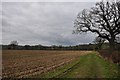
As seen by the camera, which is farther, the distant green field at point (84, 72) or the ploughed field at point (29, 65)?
the ploughed field at point (29, 65)

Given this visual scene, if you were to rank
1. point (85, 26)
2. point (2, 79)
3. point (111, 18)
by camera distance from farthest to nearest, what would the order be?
point (85, 26)
point (111, 18)
point (2, 79)

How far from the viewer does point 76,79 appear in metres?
13.1

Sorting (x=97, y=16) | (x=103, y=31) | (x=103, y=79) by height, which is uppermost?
(x=97, y=16)

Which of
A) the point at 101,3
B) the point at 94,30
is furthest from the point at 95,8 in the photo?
the point at 94,30

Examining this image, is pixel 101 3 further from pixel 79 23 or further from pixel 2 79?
pixel 2 79

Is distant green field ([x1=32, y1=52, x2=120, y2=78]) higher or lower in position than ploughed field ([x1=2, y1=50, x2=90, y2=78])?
lower

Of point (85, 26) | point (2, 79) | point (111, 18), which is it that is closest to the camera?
point (2, 79)

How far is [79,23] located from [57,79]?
3106cm

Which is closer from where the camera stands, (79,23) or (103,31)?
(103,31)

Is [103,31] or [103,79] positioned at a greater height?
[103,31]

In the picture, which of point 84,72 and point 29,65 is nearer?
point 84,72

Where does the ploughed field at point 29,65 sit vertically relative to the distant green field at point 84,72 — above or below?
above

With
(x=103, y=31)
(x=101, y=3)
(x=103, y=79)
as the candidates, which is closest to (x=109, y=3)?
(x=101, y=3)

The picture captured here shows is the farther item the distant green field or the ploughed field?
the ploughed field
